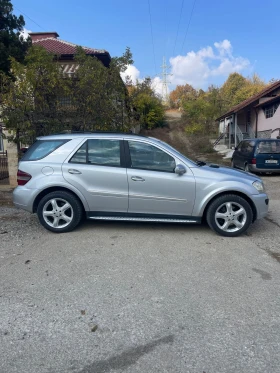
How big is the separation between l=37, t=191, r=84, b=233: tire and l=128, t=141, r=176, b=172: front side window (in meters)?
1.21

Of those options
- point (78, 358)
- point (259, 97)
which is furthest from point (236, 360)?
point (259, 97)

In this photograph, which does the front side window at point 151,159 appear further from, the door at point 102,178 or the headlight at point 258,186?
the headlight at point 258,186

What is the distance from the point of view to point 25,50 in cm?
1025

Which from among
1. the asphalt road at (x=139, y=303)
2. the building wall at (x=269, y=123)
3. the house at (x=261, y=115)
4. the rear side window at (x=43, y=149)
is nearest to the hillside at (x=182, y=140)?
the house at (x=261, y=115)

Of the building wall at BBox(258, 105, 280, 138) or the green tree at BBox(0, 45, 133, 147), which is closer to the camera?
the green tree at BBox(0, 45, 133, 147)

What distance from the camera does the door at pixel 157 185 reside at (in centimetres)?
494

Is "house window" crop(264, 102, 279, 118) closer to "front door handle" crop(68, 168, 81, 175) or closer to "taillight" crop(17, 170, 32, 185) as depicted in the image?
"front door handle" crop(68, 168, 81, 175)

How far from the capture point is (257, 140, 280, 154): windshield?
1218 centimetres

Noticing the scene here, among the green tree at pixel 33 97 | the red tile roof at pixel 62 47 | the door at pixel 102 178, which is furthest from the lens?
the red tile roof at pixel 62 47

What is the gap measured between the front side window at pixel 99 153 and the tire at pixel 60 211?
669 millimetres

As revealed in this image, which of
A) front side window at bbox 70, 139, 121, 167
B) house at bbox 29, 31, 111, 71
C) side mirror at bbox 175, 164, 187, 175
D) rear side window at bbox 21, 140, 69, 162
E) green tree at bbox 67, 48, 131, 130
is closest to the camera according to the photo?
side mirror at bbox 175, 164, 187, 175

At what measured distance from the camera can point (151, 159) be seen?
5.08 m

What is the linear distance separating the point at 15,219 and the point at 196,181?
3.83 m

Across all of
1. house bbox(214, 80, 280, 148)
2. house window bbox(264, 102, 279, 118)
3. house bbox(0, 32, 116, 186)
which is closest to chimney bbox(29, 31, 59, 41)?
house bbox(0, 32, 116, 186)
